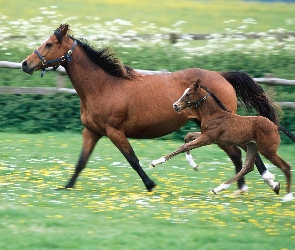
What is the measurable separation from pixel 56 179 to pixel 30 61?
1.80m

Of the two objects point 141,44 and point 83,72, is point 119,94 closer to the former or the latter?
point 83,72

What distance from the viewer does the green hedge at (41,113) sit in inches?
694

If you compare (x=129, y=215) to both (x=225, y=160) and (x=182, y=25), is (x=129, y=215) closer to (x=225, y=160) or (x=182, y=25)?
(x=225, y=160)

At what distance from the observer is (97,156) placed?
1493 cm

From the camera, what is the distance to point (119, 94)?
11570 mm

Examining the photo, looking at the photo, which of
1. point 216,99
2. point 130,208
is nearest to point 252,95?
point 216,99

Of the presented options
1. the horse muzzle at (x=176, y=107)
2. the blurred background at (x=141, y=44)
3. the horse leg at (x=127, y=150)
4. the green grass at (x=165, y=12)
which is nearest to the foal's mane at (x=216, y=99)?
the horse muzzle at (x=176, y=107)

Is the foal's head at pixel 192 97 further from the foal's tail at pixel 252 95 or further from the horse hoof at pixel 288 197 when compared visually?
the horse hoof at pixel 288 197

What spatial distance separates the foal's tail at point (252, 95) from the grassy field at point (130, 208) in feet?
3.37

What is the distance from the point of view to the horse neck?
11664 mm

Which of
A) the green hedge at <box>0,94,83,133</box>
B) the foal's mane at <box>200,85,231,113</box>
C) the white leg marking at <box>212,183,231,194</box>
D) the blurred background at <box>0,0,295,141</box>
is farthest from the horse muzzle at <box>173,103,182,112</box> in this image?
the green hedge at <box>0,94,83,133</box>

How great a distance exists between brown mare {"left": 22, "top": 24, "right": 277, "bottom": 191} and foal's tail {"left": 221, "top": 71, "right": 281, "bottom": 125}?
0.25 ft

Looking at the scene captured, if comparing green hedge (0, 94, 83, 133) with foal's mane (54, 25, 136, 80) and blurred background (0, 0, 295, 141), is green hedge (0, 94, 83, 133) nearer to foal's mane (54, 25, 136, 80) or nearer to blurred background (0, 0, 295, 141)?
blurred background (0, 0, 295, 141)

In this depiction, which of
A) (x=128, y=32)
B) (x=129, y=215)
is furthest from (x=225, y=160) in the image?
(x=128, y=32)
